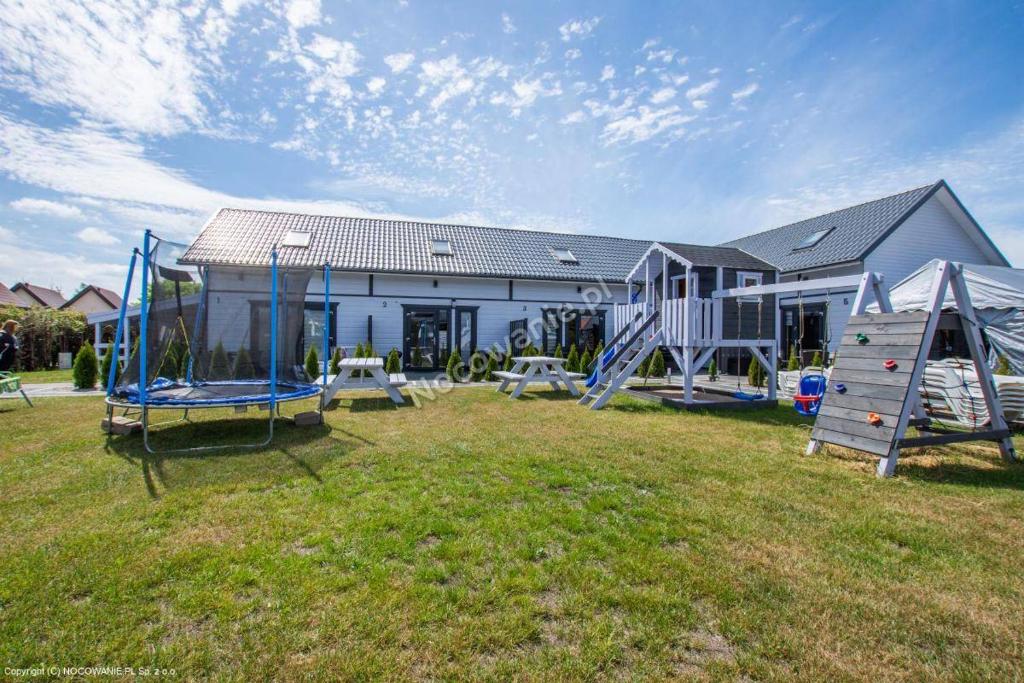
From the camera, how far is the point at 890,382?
4.48m

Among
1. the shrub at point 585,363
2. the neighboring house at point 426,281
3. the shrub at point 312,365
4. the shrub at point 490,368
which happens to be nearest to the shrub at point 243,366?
the shrub at point 312,365

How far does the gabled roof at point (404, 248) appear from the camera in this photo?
1487 cm

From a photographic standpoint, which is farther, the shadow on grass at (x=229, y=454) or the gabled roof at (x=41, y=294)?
the gabled roof at (x=41, y=294)

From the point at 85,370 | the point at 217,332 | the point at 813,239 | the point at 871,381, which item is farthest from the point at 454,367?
the point at 813,239

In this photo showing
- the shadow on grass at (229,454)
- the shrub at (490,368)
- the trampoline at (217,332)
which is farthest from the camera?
the shrub at (490,368)

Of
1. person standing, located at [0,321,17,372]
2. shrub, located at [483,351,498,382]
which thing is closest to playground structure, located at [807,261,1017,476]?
shrub, located at [483,351,498,382]

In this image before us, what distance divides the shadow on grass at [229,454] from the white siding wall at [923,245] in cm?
1600

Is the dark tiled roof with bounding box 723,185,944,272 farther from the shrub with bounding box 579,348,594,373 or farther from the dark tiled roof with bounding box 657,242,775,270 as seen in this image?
the dark tiled roof with bounding box 657,242,775,270

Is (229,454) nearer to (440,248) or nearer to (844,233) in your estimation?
(440,248)

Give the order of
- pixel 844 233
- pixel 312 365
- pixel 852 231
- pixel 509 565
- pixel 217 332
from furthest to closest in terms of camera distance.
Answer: pixel 844 233, pixel 852 231, pixel 312 365, pixel 217 332, pixel 509 565

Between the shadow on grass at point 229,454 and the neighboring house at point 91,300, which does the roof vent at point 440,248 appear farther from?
the neighboring house at point 91,300

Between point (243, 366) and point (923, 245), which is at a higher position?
point (923, 245)

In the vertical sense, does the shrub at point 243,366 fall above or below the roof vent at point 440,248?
below

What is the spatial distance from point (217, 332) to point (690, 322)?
7239 mm
